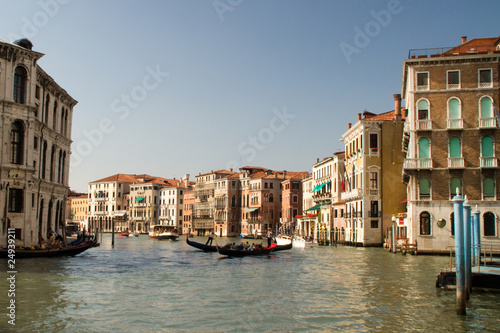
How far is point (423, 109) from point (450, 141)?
2238mm

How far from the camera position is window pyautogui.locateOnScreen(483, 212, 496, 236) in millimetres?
27406

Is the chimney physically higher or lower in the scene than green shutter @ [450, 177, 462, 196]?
higher

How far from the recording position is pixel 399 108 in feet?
131

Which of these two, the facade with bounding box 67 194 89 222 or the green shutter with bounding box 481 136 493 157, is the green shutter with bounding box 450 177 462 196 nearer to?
the green shutter with bounding box 481 136 493 157

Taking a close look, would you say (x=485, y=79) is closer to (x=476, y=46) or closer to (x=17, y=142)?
(x=476, y=46)

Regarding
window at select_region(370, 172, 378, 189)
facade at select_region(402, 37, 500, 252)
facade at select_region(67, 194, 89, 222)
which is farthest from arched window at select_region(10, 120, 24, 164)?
facade at select_region(67, 194, 89, 222)

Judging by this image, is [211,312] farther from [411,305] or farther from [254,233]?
[254,233]

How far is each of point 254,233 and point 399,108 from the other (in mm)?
39464

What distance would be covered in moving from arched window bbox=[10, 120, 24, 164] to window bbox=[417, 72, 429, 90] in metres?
20.7

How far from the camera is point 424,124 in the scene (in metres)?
28.8

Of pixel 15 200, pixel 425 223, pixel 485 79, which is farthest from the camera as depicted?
pixel 425 223

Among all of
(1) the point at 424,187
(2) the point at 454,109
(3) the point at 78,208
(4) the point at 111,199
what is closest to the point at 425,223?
(1) the point at 424,187

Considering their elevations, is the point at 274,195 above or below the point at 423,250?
above

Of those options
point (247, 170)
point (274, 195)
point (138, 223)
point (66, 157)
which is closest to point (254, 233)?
point (274, 195)
